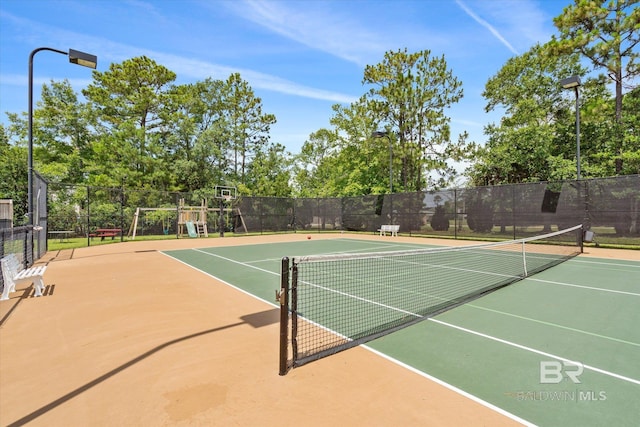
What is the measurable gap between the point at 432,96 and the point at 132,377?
86.0ft

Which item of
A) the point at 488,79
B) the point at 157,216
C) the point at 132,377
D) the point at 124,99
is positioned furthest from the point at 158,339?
the point at 488,79

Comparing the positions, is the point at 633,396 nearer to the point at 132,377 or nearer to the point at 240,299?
the point at 132,377

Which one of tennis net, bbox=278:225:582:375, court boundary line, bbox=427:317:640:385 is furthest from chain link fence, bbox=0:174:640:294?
court boundary line, bbox=427:317:640:385

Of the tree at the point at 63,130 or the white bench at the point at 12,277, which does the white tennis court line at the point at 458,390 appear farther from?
the tree at the point at 63,130

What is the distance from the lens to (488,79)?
90.6 ft

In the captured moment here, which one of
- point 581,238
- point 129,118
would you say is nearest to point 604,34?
point 581,238

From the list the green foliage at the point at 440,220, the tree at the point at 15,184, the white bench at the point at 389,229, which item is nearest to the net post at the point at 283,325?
the green foliage at the point at 440,220

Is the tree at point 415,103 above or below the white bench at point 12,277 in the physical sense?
above

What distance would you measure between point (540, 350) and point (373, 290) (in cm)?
320

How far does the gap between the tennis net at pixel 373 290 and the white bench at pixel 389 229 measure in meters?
8.09

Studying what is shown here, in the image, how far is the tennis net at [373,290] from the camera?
362cm

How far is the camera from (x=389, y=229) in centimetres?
2003

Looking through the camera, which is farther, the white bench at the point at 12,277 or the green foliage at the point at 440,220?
the green foliage at the point at 440,220

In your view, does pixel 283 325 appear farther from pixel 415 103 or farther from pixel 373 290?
pixel 415 103
